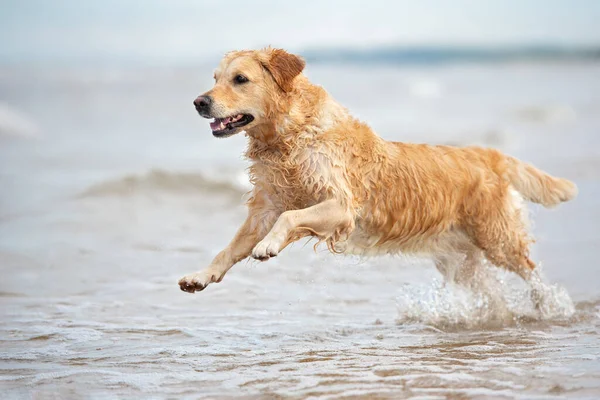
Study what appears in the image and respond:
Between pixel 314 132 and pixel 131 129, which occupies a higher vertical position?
pixel 131 129

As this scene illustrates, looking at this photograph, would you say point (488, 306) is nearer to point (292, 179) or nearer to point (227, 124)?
point (292, 179)

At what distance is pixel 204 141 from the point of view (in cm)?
2130

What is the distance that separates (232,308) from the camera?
7629 mm

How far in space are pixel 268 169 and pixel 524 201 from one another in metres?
2.43

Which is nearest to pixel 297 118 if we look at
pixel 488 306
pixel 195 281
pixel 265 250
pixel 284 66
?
pixel 284 66

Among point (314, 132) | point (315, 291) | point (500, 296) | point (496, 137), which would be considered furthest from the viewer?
point (496, 137)

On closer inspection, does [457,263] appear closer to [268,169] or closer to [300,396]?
[268,169]

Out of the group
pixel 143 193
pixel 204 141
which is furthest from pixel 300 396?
pixel 204 141

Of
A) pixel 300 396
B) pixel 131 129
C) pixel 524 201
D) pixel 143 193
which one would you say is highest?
pixel 131 129

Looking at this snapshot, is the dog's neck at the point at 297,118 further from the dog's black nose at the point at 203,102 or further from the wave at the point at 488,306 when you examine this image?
the wave at the point at 488,306

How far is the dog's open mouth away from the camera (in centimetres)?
621

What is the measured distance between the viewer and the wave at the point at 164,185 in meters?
13.3

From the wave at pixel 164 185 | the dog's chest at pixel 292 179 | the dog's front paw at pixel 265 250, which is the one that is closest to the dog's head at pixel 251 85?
the dog's chest at pixel 292 179

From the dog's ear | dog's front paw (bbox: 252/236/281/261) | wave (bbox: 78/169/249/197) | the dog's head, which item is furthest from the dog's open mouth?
wave (bbox: 78/169/249/197)
